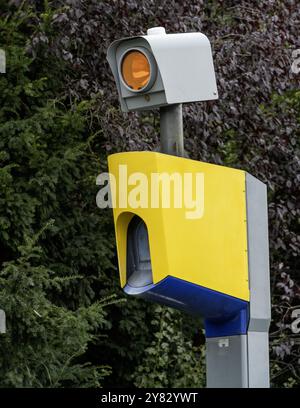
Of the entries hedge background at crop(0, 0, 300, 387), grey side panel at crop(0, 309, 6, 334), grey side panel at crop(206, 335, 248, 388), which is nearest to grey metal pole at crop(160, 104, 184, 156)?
grey side panel at crop(206, 335, 248, 388)

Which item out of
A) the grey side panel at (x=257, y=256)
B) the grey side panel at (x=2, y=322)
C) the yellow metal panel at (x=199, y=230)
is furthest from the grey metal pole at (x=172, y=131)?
the grey side panel at (x=2, y=322)

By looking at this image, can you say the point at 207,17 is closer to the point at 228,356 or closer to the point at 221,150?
the point at 221,150

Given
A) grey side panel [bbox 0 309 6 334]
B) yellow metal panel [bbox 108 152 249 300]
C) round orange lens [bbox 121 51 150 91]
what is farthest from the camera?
grey side panel [bbox 0 309 6 334]

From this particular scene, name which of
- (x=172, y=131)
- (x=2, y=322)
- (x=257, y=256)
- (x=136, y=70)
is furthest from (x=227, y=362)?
(x=2, y=322)

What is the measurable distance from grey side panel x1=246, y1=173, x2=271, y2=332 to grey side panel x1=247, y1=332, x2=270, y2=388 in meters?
0.04

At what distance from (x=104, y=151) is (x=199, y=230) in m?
3.73

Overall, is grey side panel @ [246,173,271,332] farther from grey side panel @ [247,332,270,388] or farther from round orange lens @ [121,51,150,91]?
round orange lens @ [121,51,150,91]

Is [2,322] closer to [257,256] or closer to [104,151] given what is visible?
[104,151]

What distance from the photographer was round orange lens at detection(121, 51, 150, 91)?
414 cm

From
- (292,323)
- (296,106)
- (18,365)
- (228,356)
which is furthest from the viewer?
(296,106)

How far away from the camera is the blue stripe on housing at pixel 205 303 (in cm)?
402

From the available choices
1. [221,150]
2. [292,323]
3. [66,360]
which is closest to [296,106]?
[221,150]

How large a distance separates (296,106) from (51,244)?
233cm

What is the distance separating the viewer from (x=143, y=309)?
25.8ft
